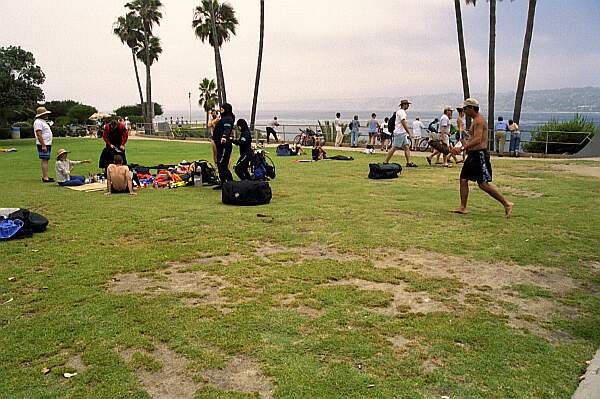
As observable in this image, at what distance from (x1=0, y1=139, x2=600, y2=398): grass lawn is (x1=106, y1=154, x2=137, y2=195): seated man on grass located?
1.92 meters

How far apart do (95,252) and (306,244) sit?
2.43m

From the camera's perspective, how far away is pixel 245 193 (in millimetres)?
9367

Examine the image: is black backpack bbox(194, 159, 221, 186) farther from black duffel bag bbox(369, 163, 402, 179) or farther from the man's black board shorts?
the man's black board shorts

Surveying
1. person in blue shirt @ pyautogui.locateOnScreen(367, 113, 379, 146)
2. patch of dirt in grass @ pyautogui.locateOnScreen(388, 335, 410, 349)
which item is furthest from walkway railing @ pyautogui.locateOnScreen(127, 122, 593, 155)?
patch of dirt in grass @ pyautogui.locateOnScreen(388, 335, 410, 349)

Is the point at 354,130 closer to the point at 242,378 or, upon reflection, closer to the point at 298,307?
the point at 298,307

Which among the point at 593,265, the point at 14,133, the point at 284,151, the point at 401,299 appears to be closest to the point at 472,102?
the point at 593,265

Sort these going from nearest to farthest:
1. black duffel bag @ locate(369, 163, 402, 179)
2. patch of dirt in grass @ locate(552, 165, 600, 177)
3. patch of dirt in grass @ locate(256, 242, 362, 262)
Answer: patch of dirt in grass @ locate(256, 242, 362, 262) → black duffel bag @ locate(369, 163, 402, 179) → patch of dirt in grass @ locate(552, 165, 600, 177)

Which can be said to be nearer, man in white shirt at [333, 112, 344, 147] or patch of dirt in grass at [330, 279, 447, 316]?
patch of dirt in grass at [330, 279, 447, 316]

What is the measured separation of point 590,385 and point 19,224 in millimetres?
6593

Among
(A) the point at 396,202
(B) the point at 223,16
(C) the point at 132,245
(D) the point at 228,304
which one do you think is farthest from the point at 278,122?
(D) the point at 228,304

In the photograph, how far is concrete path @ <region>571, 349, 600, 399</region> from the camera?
3051 mm

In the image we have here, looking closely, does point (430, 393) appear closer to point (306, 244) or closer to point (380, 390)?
point (380, 390)

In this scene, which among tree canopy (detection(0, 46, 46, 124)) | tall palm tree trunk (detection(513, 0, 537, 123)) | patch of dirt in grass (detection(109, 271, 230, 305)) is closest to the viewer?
patch of dirt in grass (detection(109, 271, 230, 305))

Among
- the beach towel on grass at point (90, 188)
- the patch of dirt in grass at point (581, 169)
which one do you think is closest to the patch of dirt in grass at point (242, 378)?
the beach towel on grass at point (90, 188)
